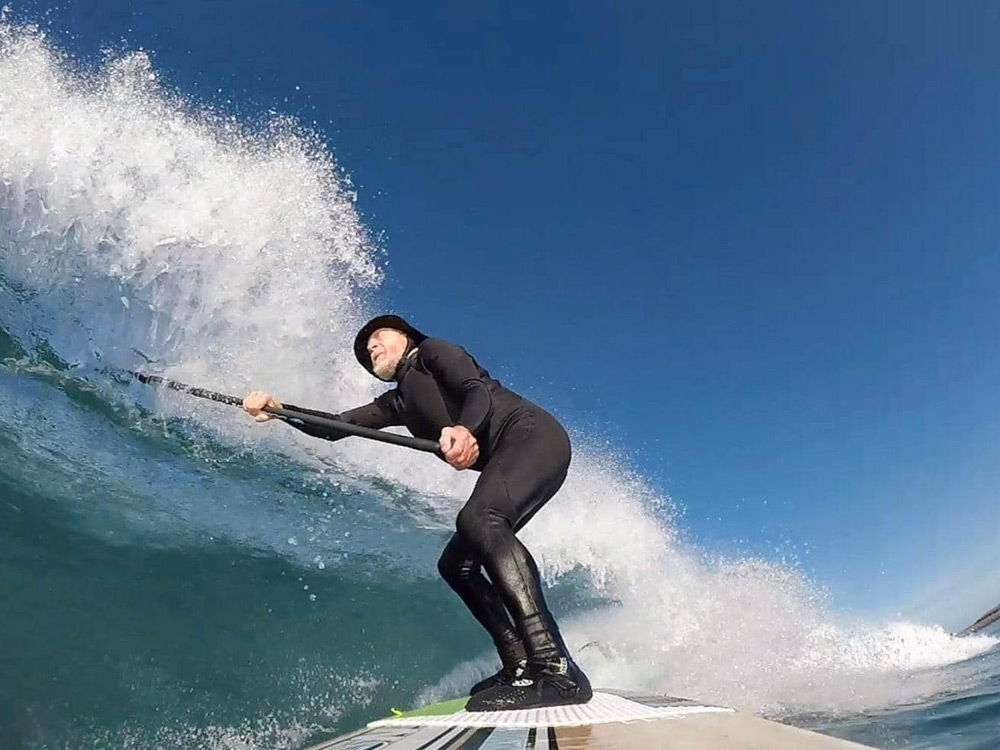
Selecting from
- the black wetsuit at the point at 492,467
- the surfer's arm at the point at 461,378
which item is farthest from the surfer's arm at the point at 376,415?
the surfer's arm at the point at 461,378

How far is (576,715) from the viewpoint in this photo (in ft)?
7.06

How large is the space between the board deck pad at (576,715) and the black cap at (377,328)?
172 cm

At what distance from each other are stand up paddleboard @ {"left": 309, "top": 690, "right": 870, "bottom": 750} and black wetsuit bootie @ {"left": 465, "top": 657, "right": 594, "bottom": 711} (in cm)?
4

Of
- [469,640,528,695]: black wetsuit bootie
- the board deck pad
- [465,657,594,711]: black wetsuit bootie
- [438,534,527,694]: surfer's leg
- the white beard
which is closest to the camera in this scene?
the board deck pad

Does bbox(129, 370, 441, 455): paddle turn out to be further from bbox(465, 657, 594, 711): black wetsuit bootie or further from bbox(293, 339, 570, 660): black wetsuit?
bbox(465, 657, 594, 711): black wetsuit bootie

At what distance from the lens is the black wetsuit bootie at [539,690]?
2.37m

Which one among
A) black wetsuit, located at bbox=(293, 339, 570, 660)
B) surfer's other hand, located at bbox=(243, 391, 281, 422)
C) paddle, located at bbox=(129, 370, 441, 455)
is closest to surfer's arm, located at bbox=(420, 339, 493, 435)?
black wetsuit, located at bbox=(293, 339, 570, 660)

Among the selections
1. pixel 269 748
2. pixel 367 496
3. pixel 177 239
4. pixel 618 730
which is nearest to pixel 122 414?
pixel 177 239

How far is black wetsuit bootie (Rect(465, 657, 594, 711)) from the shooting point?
2367 millimetres

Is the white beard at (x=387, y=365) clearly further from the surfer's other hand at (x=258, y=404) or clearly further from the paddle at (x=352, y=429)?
the surfer's other hand at (x=258, y=404)

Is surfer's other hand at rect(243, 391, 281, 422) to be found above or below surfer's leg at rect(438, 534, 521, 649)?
above

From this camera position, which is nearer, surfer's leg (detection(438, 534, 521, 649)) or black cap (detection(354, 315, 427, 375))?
surfer's leg (detection(438, 534, 521, 649))

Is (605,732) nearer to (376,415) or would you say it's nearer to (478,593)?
(478,593)

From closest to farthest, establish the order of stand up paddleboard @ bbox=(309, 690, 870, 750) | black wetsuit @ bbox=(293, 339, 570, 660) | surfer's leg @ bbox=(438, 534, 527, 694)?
1. stand up paddleboard @ bbox=(309, 690, 870, 750)
2. black wetsuit @ bbox=(293, 339, 570, 660)
3. surfer's leg @ bbox=(438, 534, 527, 694)
